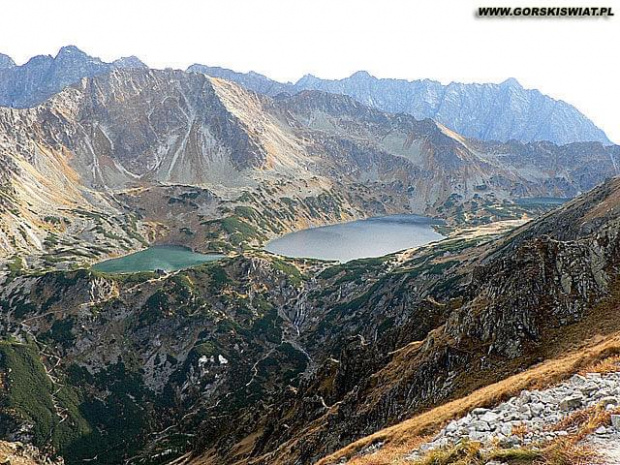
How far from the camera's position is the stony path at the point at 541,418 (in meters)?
18.4

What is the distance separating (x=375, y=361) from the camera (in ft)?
267

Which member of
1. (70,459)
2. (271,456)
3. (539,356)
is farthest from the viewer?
(70,459)

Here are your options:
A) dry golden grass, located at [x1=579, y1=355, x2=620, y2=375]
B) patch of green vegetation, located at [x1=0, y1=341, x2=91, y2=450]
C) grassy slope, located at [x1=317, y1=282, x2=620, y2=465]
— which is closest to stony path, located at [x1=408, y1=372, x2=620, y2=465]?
dry golden grass, located at [x1=579, y1=355, x2=620, y2=375]

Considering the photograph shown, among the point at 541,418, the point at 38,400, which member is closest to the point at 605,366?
the point at 541,418

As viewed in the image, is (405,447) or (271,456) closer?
(405,447)

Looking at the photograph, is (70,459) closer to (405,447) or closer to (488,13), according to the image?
(405,447)

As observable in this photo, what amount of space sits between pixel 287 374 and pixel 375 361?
396 feet

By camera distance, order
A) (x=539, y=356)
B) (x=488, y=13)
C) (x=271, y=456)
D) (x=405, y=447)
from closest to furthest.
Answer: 1. (x=405, y=447)
2. (x=488, y=13)
3. (x=539, y=356)
4. (x=271, y=456)

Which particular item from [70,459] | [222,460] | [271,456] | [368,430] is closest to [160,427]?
[70,459]

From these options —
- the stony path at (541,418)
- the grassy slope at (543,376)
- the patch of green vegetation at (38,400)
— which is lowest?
the patch of green vegetation at (38,400)

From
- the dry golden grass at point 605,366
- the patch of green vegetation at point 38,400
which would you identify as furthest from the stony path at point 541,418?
the patch of green vegetation at point 38,400

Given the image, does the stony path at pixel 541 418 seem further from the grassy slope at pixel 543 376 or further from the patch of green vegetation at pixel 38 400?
the patch of green vegetation at pixel 38 400

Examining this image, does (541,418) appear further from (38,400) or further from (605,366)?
(38,400)

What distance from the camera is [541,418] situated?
886 inches
